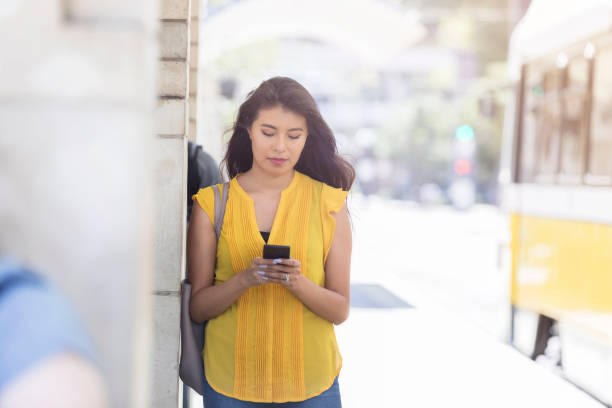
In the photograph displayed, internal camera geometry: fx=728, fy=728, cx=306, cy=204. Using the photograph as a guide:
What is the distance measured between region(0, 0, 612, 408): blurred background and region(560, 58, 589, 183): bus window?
2 cm

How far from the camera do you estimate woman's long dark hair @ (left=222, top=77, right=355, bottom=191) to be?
2471 millimetres

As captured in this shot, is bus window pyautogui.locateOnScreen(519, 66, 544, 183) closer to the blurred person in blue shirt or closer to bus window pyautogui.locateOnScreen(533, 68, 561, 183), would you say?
bus window pyautogui.locateOnScreen(533, 68, 561, 183)

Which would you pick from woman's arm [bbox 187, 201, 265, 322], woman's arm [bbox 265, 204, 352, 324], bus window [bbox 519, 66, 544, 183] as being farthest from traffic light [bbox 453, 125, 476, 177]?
woman's arm [bbox 187, 201, 265, 322]

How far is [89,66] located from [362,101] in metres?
71.0

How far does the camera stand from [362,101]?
71.1 metres

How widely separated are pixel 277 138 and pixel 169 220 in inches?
22.5

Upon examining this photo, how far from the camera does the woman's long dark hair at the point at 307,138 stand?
2.47m

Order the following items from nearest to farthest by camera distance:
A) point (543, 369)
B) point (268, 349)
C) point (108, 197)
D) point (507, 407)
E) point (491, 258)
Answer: point (108, 197) < point (268, 349) < point (507, 407) < point (543, 369) < point (491, 258)

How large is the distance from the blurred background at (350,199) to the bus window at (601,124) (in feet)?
0.06

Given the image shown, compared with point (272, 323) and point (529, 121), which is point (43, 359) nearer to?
point (272, 323)

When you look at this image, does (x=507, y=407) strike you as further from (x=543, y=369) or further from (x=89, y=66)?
(x=89, y=66)

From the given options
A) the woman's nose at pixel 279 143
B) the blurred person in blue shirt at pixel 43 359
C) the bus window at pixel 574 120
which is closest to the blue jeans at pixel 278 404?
the woman's nose at pixel 279 143

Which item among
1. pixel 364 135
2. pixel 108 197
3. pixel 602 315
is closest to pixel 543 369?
pixel 602 315

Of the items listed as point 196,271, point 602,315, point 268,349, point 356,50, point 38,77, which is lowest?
point 602,315
